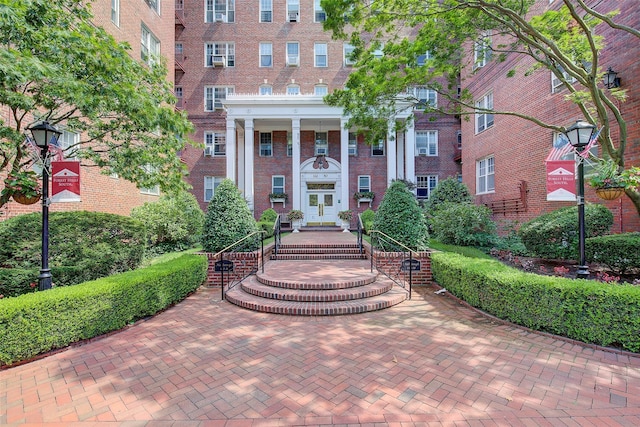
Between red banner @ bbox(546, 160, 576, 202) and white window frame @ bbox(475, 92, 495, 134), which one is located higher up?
white window frame @ bbox(475, 92, 495, 134)

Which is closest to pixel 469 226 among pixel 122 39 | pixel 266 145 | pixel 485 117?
pixel 485 117

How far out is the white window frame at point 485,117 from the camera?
14.7 metres

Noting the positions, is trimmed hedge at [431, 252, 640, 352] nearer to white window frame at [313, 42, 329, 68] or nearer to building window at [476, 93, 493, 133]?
building window at [476, 93, 493, 133]

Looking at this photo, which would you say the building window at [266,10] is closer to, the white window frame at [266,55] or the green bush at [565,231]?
the white window frame at [266,55]

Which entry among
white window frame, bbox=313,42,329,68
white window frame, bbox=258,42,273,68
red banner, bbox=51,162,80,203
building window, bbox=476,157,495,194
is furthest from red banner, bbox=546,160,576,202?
white window frame, bbox=258,42,273,68

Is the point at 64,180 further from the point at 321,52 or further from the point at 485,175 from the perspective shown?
the point at 321,52

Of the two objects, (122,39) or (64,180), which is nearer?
(64,180)

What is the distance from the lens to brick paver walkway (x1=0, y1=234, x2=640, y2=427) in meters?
2.85

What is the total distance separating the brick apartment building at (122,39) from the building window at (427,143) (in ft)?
52.0

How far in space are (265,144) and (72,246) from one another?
14.3 meters

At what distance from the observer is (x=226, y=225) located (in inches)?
337

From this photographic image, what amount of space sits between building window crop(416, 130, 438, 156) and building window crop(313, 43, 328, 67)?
8.09 m

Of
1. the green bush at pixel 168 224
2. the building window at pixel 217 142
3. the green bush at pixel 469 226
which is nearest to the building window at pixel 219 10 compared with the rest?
the building window at pixel 217 142

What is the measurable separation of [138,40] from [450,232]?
15528mm
